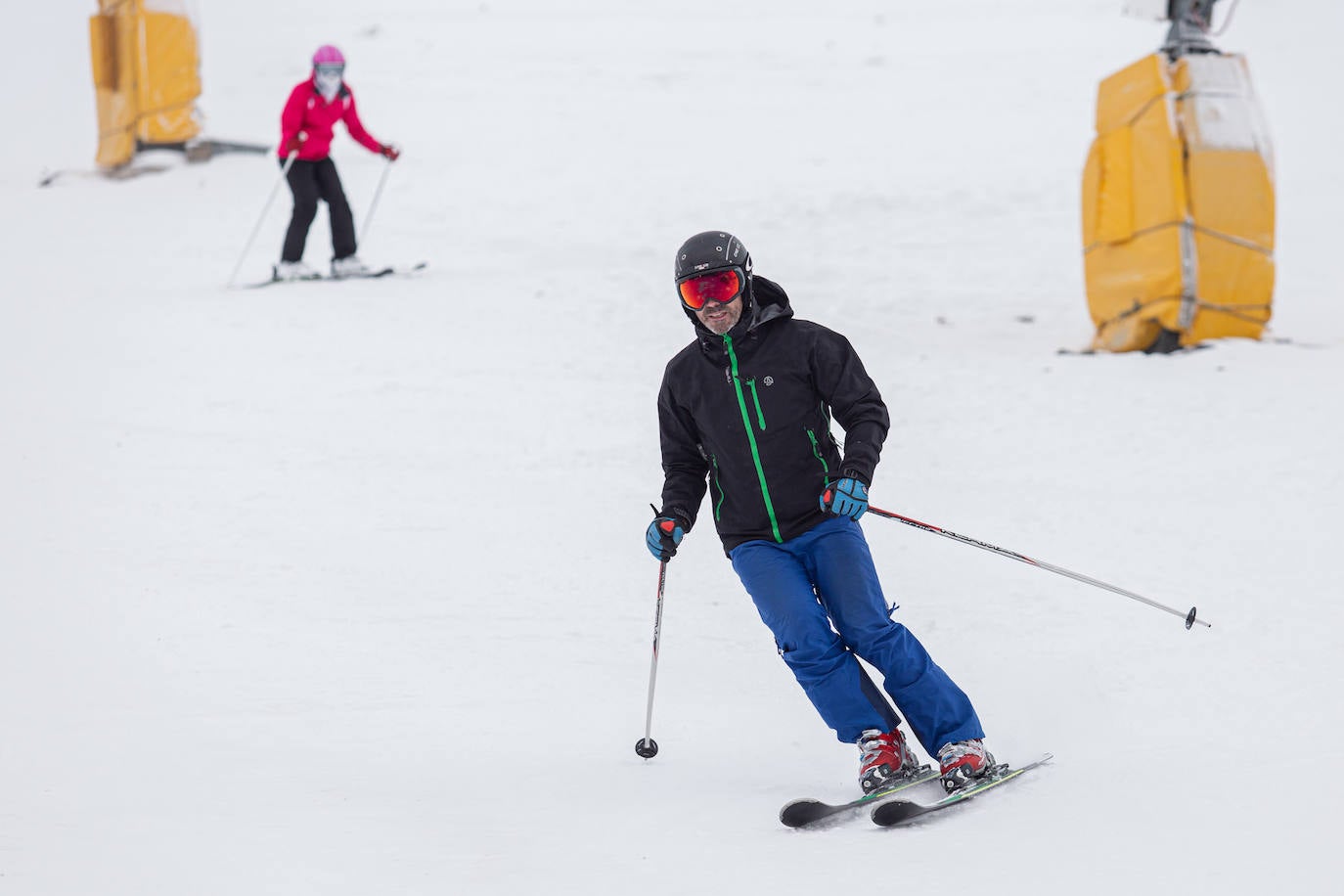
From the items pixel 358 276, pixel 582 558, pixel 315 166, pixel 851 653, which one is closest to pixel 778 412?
pixel 851 653

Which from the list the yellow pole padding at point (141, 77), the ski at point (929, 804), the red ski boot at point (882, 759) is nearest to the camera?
the ski at point (929, 804)

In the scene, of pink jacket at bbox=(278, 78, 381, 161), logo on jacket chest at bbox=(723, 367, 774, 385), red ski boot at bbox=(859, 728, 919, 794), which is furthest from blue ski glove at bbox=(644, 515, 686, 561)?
pink jacket at bbox=(278, 78, 381, 161)

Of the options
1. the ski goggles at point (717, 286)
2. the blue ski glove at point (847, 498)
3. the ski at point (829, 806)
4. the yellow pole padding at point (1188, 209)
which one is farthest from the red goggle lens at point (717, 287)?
the yellow pole padding at point (1188, 209)

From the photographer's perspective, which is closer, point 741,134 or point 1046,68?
point 741,134

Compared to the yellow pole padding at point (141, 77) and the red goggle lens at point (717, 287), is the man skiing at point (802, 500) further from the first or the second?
the yellow pole padding at point (141, 77)

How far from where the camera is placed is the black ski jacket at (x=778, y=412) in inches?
145

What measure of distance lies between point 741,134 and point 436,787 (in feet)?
39.4

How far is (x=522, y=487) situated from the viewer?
6191 mm

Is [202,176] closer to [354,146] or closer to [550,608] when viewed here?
[354,146]

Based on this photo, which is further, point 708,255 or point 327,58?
point 327,58

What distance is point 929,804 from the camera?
3439 millimetres

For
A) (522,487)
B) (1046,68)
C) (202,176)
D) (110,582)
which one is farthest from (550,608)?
(1046,68)

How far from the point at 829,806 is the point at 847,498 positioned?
0.80 m

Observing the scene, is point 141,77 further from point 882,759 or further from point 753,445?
point 882,759
